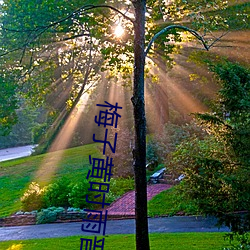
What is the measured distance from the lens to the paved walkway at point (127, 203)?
947 centimetres

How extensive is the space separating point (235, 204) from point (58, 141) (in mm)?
23869

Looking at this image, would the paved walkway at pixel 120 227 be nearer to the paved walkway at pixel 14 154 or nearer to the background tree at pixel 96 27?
the background tree at pixel 96 27

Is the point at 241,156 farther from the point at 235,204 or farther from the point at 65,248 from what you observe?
the point at 65,248

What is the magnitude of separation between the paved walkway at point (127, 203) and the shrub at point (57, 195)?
1497 millimetres

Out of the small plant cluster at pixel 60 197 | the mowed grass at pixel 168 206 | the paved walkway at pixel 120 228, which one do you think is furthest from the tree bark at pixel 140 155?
the small plant cluster at pixel 60 197

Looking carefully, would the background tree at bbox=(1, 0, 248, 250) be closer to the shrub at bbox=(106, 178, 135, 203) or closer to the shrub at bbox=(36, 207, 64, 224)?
the shrub at bbox=(36, 207, 64, 224)

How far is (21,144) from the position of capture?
41.2 m

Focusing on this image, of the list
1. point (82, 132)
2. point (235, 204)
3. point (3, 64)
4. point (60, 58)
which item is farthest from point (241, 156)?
point (82, 132)

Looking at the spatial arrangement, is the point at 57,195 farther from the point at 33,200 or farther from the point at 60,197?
the point at 33,200

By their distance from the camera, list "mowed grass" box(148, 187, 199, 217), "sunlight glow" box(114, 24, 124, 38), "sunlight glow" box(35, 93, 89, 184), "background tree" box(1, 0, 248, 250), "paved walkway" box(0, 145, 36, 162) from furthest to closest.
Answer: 1. "paved walkway" box(0, 145, 36, 162)
2. "sunlight glow" box(35, 93, 89, 184)
3. "sunlight glow" box(114, 24, 124, 38)
4. "background tree" box(1, 0, 248, 250)
5. "mowed grass" box(148, 187, 199, 217)

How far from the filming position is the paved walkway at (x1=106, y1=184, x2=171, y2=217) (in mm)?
9470

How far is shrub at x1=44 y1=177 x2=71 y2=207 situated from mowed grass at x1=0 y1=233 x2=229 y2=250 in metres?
2.83

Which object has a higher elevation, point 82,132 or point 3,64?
point 3,64

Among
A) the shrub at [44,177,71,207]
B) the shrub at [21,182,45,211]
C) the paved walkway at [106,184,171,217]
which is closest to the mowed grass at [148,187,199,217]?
the paved walkway at [106,184,171,217]
